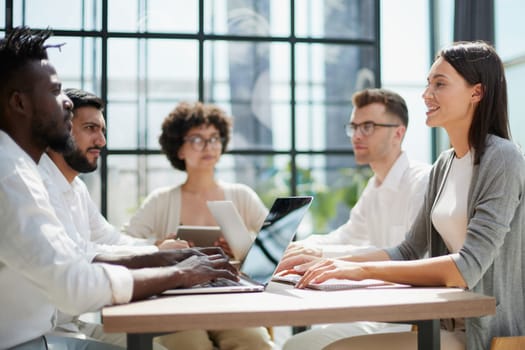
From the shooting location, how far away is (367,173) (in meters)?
4.36

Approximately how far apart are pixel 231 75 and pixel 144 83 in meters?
0.55

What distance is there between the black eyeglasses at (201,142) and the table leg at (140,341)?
236cm

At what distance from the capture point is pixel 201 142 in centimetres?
383

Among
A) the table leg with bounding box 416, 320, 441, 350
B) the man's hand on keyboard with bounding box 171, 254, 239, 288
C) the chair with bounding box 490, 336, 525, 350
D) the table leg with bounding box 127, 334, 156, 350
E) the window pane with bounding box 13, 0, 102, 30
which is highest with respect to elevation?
the window pane with bounding box 13, 0, 102, 30

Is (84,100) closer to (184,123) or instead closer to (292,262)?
(184,123)

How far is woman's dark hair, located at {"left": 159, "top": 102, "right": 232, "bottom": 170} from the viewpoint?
3885 millimetres

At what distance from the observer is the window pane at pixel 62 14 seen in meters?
3.88

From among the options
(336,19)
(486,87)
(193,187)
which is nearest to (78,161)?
(193,187)

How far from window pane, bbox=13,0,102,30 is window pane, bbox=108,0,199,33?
0.15 metres

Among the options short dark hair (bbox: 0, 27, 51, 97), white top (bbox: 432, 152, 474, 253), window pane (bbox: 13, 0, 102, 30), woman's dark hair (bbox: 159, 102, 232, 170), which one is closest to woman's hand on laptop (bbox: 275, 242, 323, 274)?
white top (bbox: 432, 152, 474, 253)

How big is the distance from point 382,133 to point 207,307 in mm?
2228

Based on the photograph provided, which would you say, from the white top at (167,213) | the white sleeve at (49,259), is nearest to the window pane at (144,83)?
the white top at (167,213)

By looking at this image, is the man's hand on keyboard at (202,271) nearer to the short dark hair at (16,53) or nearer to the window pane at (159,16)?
the short dark hair at (16,53)

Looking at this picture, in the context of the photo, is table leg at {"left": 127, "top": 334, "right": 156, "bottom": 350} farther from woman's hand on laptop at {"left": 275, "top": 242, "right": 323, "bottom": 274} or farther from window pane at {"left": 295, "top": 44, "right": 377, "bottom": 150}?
window pane at {"left": 295, "top": 44, "right": 377, "bottom": 150}
